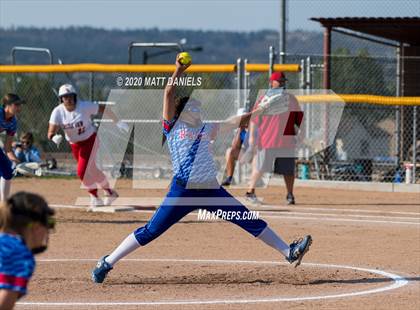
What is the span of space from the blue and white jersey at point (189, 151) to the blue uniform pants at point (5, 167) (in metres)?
4.19

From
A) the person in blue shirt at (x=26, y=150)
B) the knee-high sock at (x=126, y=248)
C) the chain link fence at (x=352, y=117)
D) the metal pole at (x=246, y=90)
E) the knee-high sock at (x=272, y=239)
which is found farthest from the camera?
the person in blue shirt at (x=26, y=150)

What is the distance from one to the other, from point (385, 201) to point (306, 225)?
379 cm

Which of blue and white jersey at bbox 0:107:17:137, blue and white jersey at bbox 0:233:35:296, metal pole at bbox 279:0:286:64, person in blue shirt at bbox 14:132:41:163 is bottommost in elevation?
person in blue shirt at bbox 14:132:41:163

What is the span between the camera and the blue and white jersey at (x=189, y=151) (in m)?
9.59

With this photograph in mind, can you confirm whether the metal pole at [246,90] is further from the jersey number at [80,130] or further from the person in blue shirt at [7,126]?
the person in blue shirt at [7,126]

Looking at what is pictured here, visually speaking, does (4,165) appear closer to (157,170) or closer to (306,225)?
(306,225)

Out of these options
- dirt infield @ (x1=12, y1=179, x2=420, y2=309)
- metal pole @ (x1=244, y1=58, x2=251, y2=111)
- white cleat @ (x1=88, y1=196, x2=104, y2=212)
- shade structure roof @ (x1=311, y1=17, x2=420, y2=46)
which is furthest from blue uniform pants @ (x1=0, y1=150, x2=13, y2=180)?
shade structure roof @ (x1=311, y1=17, x2=420, y2=46)

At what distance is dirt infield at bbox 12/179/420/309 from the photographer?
29.6 feet

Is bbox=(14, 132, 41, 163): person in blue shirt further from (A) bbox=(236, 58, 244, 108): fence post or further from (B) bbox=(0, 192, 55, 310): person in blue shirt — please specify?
(B) bbox=(0, 192, 55, 310): person in blue shirt

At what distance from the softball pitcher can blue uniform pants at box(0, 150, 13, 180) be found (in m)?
3.91

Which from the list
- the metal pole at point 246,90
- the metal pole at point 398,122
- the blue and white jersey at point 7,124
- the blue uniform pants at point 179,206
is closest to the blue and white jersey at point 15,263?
the blue uniform pants at point 179,206

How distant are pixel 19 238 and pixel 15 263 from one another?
0.41 ft

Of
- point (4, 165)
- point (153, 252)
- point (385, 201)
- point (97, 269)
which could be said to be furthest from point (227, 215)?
point (385, 201)

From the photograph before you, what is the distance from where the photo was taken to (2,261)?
514 cm
